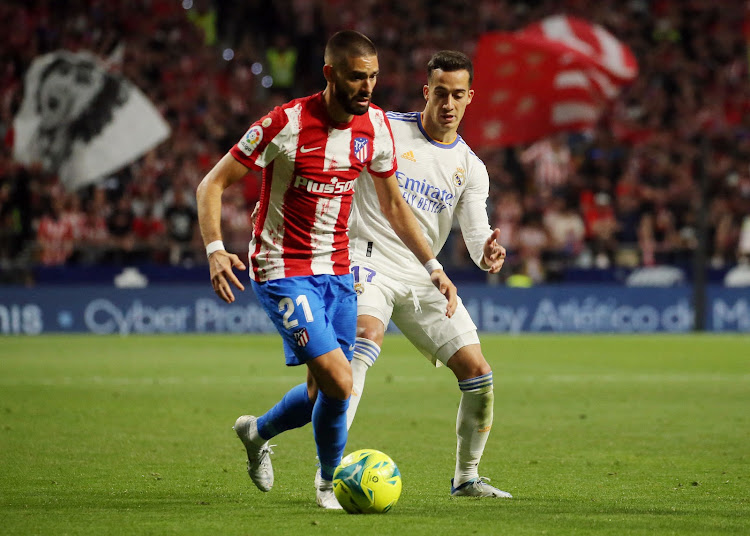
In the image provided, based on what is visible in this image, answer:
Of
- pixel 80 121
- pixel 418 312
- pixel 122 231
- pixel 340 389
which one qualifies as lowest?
pixel 340 389

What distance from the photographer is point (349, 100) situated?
5656 millimetres

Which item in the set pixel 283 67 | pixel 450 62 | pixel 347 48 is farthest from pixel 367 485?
pixel 283 67

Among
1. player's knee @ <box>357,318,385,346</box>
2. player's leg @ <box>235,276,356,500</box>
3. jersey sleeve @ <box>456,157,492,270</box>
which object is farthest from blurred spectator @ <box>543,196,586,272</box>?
player's leg @ <box>235,276,356,500</box>

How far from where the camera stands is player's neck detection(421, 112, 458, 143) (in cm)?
695

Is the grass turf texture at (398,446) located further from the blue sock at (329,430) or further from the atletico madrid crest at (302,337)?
the atletico madrid crest at (302,337)

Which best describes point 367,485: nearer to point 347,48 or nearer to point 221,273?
point 221,273

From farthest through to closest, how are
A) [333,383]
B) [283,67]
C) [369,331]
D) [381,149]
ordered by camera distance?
[283,67] < [369,331] < [381,149] < [333,383]

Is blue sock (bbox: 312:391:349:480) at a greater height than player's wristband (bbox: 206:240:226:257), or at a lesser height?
lesser

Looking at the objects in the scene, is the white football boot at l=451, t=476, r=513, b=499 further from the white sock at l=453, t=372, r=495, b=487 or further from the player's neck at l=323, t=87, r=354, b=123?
the player's neck at l=323, t=87, r=354, b=123

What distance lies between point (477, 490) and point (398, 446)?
6.67 feet

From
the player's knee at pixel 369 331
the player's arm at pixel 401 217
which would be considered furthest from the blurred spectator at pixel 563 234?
the player's arm at pixel 401 217

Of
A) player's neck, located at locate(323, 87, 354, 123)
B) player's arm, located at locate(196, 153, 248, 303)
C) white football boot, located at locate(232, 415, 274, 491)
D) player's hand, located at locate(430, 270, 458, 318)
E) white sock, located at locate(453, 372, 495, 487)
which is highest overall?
player's neck, located at locate(323, 87, 354, 123)

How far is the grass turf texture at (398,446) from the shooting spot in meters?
5.48

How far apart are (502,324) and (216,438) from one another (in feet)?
44.4
